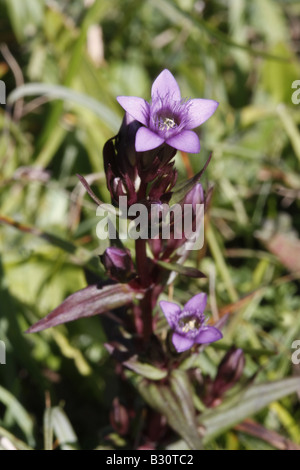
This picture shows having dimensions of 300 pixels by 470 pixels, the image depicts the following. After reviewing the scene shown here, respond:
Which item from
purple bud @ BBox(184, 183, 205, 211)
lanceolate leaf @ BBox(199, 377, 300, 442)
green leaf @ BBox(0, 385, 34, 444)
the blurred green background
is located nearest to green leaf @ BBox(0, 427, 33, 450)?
the blurred green background

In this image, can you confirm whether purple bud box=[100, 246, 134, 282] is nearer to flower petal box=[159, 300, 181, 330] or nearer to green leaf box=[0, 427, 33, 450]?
flower petal box=[159, 300, 181, 330]

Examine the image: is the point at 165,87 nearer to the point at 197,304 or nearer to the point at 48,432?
the point at 197,304

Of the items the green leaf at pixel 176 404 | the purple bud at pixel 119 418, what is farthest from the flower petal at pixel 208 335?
the purple bud at pixel 119 418

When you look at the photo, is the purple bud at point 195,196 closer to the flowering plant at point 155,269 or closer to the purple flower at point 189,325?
the flowering plant at point 155,269

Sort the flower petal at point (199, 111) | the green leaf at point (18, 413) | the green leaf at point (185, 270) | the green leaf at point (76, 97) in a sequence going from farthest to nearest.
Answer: the green leaf at point (76, 97)
the green leaf at point (18, 413)
the green leaf at point (185, 270)
the flower petal at point (199, 111)

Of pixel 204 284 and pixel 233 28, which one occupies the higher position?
pixel 233 28
